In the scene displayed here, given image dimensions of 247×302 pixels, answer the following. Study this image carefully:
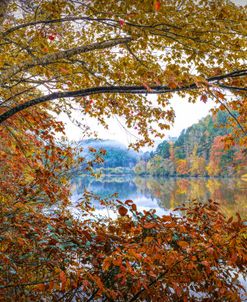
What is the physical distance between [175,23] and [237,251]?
112 inches

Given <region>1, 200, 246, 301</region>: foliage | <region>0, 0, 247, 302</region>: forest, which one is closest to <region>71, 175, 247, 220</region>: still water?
<region>0, 0, 247, 302</region>: forest

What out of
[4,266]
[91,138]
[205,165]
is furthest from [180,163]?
[4,266]

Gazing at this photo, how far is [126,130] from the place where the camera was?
12.3 ft

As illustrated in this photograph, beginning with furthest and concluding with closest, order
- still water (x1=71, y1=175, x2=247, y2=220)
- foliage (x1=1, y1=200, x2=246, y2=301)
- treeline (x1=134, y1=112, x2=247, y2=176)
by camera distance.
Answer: treeline (x1=134, y1=112, x2=247, y2=176)
still water (x1=71, y1=175, x2=247, y2=220)
foliage (x1=1, y1=200, x2=246, y2=301)

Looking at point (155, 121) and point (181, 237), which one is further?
point (155, 121)

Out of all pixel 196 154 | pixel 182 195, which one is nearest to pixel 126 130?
pixel 182 195

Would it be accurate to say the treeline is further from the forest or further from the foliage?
the foliage

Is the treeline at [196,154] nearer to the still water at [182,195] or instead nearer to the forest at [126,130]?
the still water at [182,195]

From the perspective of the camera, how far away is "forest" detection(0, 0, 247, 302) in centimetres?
233

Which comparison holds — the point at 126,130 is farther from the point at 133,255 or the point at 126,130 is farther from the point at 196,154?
the point at 196,154

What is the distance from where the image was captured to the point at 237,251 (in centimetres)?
232

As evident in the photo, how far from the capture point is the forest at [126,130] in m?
2.33

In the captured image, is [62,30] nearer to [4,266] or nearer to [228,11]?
[228,11]

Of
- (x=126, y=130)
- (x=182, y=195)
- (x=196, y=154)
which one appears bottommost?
(x=182, y=195)
